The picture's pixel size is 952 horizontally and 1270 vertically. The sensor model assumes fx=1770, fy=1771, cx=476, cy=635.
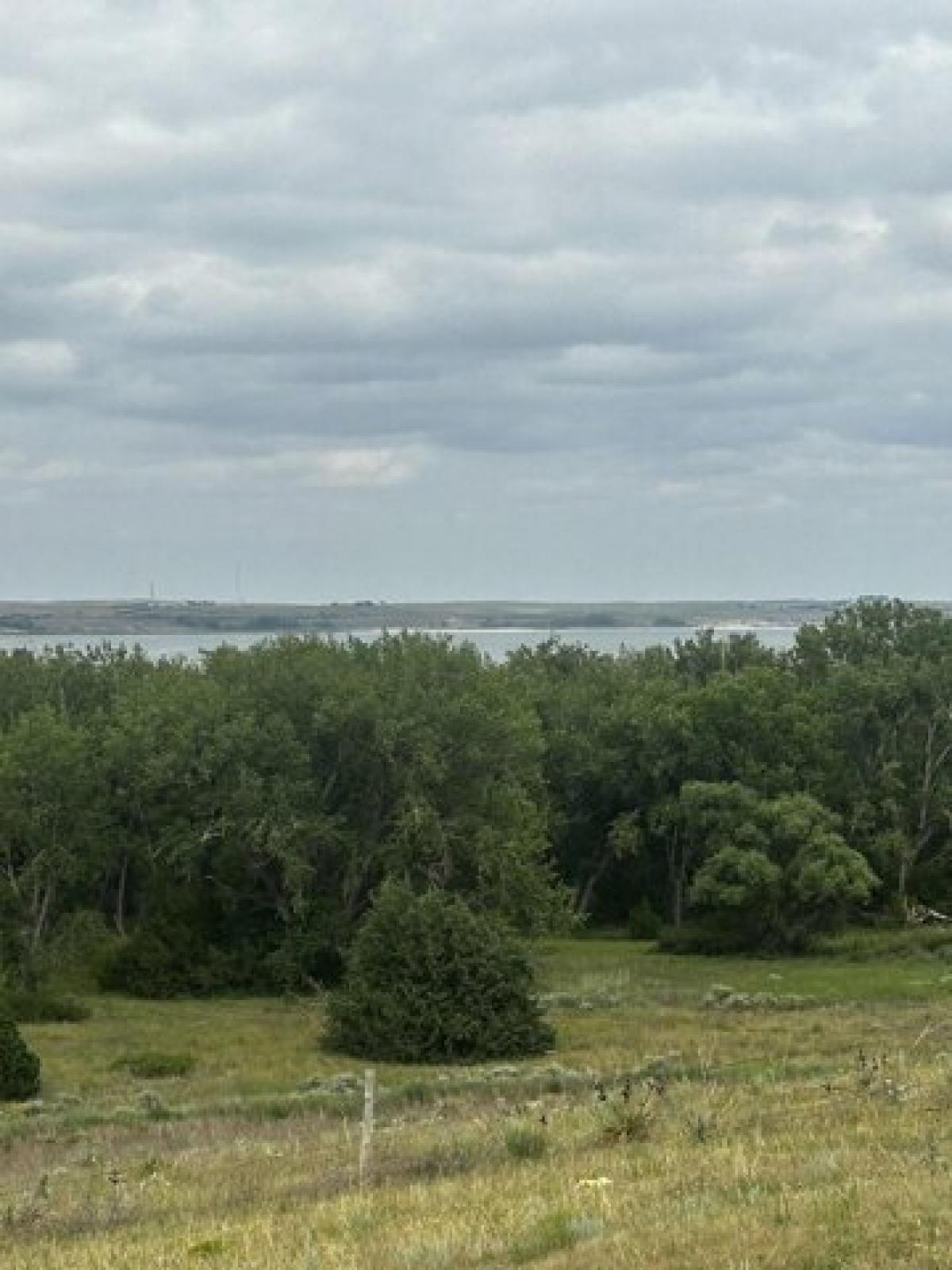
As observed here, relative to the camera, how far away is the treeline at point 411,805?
54.1 meters

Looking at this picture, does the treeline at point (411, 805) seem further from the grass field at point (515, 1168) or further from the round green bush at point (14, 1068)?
the grass field at point (515, 1168)

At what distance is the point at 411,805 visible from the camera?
5356cm

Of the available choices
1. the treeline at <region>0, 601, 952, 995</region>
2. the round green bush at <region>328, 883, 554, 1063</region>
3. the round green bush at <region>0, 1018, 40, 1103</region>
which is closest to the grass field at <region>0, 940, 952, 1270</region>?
the round green bush at <region>0, 1018, 40, 1103</region>

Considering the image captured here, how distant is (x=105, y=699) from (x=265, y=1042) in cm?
3512

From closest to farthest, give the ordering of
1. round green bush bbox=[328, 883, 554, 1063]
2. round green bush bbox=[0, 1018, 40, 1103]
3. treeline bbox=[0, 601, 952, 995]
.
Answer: round green bush bbox=[0, 1018, 40, 1103], round green bush bbox=[328, 883, 554, 1063], treeline bbox=[0, 601, 952, 995]

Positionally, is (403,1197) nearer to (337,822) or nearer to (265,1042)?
(265,1042)

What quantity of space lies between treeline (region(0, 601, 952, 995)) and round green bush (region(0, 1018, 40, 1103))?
15.7 m

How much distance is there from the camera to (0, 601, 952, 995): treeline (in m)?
54.1

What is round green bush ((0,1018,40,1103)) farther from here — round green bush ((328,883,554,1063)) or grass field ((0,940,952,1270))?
round green bush ((328,883,554,1063))

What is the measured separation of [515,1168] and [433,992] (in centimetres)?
2871

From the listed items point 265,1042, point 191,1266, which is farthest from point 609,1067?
point 191,1266

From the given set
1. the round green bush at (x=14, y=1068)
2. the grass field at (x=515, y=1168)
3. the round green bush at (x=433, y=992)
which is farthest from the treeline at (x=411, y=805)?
the grass field at (x=515, y=1168)

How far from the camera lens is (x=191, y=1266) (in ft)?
33.6

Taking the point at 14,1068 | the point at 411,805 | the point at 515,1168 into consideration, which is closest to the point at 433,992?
the point at 14,1068
